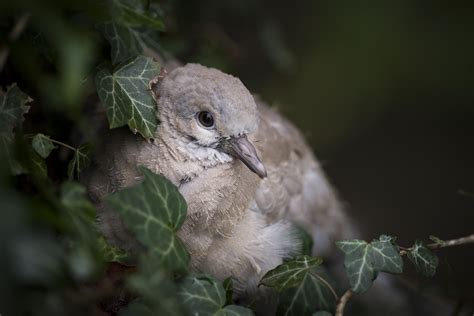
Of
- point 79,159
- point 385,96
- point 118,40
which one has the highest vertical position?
point 118,40

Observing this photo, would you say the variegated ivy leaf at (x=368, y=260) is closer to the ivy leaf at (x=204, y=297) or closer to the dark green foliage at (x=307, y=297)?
the dark green foliage at (x=307, y=297)

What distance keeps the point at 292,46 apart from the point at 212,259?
2287mm

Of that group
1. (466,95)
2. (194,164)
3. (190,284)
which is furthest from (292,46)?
(190,284)

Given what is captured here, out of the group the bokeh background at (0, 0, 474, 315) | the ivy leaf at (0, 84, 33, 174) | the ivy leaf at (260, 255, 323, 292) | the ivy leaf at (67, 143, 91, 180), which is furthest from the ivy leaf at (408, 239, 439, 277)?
the bokeh background at (0, 0, 474, 315)

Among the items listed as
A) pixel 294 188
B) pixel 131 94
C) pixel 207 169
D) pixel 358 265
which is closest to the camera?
pixel 358 265

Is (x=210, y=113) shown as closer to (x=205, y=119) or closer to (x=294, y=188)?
(x=205, y=119)

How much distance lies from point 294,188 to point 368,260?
67 centimetres

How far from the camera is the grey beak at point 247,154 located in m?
1.58

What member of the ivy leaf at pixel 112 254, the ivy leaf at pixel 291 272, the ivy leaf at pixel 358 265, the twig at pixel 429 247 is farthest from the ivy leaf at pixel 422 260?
the ivy leaf at pixel 112 254

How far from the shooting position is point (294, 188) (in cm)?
206

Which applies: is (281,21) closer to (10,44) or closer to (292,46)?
(292,46)

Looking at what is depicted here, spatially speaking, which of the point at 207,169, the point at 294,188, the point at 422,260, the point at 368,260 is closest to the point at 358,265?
the point at 368,260

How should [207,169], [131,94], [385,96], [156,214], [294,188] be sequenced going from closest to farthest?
[156,214] < [131,94] < [207,169] < [294,188] < [385,96]

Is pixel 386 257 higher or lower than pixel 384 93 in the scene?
higher
